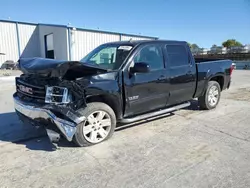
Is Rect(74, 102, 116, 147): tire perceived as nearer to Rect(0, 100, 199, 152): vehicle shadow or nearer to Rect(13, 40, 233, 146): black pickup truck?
Rect(13, 40, 233, 146): black pickup truck

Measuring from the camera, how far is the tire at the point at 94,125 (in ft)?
12.0

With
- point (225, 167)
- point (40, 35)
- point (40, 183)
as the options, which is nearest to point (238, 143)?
point (225, 167)

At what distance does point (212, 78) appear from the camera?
6238mm

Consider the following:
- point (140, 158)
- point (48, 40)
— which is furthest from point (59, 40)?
point (140, 158)

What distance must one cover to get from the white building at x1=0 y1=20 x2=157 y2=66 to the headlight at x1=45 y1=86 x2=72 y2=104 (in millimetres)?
15608

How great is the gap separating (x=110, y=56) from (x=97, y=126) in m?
1.58

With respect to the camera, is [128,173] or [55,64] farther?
[55,64]

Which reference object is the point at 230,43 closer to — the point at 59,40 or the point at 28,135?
the point at 59,40

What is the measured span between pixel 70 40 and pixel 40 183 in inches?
693

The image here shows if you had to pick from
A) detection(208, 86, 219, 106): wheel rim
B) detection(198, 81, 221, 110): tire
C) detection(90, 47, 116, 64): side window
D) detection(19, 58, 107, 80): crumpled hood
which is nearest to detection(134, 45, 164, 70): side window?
detection(90, 47, 116, 64): side window

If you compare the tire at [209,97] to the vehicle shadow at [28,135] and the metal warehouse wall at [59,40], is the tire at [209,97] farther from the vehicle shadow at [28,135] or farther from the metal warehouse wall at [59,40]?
the metal warehouse wall at [59,40]

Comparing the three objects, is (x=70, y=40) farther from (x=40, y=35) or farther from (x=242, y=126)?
(x=242, y=126)

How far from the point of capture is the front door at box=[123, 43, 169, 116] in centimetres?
418

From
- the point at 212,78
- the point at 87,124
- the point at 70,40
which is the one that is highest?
the point at 70,40
